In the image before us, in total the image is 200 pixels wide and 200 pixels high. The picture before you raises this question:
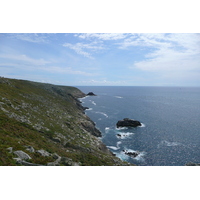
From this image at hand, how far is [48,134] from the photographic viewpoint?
104 ft

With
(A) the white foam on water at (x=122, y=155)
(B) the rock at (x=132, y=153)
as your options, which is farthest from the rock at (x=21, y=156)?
(B) the rock at (x=132, y=153)

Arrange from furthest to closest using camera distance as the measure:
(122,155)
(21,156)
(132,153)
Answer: (132,153)
(122,155)
(21,156)

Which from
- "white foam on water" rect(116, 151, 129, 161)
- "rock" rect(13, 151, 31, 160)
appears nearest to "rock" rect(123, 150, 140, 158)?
"white foam on water" rect(116, 151, 129, 161)

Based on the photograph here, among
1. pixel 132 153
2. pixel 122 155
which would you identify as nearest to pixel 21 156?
pixel 122 155

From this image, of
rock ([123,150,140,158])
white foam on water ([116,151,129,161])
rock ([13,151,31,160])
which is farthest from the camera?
rock ([123,150,140,158])

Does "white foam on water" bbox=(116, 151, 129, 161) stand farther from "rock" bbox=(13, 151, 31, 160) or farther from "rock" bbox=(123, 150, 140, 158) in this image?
"rock" bbox=(13, 151, 31, 160)

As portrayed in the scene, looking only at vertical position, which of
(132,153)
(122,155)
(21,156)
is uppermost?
(21,156)

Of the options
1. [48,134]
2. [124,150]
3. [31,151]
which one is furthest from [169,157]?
[31,151]

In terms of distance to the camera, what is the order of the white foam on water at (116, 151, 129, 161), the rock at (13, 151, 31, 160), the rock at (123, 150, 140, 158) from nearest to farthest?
the rock at (13, 151, 31, 160)
the white foam on water at (116, 151, 129, 161)
the rock at (123, 150, 140, 158)

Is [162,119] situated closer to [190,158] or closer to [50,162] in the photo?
[190,158]

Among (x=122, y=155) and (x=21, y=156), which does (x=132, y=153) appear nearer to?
(x=122, y=155)

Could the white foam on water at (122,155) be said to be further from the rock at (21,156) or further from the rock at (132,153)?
the rock at (21,156)

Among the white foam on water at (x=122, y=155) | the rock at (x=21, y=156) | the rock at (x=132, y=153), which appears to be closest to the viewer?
the rock at (x=21, y=156)

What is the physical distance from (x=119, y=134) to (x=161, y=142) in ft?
60.5
